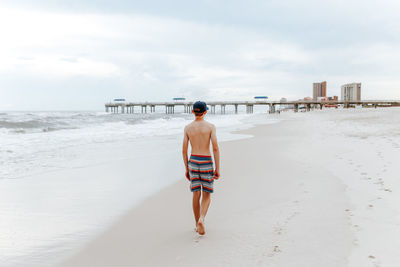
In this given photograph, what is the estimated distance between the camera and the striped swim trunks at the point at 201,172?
10.8 feet

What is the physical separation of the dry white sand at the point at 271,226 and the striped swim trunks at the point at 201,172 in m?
0.59

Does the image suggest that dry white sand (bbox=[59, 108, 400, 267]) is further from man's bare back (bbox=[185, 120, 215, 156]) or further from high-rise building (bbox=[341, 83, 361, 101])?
high-rise building (bbox=[341, 83, 361, 101])

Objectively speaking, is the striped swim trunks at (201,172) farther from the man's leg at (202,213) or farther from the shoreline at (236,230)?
the shoreline at (236,230)

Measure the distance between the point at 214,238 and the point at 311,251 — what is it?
Result: 1.03 meters

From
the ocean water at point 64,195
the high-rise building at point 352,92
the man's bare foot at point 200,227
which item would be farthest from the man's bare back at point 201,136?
the high-rise building at point 352,92

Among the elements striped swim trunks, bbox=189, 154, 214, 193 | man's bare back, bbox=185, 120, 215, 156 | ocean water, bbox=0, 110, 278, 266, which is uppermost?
man's bare back, bbox=185, 120, 215, 156

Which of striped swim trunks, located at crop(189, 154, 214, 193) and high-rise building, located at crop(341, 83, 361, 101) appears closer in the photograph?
striped swim trunks, located at crop(189, 154, 214, 193)

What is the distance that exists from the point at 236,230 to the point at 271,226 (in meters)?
0.44

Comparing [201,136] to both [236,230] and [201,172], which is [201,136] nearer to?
[201,172]

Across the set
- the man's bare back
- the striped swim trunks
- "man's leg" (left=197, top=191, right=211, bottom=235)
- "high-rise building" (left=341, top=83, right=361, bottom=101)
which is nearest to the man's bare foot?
"man's leg" (left=197, top=191, right=211, bottom=235)

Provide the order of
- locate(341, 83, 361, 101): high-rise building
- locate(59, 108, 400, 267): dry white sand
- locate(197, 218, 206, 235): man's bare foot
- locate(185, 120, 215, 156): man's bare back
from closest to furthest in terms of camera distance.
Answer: locate(59, 108, 400, 267): dry white sand → locate(197, 218, 206, 235): man's bare foot → locate(185, 120, 215, 156): man's bare back → locate(341, 83, 361, 101): high-rise building

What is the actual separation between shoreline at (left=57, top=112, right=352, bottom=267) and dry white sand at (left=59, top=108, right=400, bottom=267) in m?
0.01

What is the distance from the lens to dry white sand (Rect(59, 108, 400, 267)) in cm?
276

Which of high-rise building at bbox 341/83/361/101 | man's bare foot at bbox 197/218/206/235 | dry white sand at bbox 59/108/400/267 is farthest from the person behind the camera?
high-rise building at bbox 341/83/361/101
